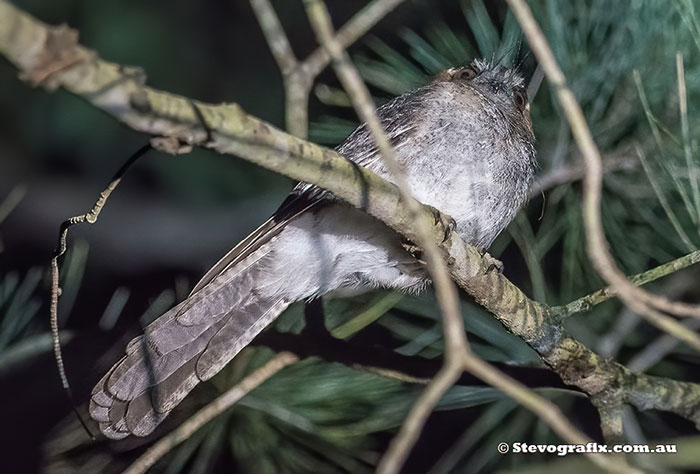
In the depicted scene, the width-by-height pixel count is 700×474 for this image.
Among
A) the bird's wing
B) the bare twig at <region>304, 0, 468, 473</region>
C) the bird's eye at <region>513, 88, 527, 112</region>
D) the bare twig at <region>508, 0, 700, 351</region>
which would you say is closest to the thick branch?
the bare twig at <region>304, 0, 468, 473</region>

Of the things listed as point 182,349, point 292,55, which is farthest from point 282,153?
point 182,349

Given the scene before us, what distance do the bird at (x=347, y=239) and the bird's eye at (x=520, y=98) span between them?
0.01 m

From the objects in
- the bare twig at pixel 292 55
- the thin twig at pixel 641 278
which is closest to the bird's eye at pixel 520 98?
the thin twig at pixel 641 278

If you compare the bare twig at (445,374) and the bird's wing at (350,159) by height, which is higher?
the bird's wing at (350,159)

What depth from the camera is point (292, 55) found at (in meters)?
1.07

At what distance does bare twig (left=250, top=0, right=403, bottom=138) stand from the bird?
0.82 m

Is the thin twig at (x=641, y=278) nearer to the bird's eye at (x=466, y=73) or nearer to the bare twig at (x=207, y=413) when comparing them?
the bare twig at (x=207, y=413)

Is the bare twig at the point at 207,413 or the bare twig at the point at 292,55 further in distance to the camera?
the bare twig at the point at 207,413

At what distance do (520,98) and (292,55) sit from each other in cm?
140

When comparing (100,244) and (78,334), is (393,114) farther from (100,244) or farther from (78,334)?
(100,244)

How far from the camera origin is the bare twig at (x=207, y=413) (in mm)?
1631

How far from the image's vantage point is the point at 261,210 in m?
3.04

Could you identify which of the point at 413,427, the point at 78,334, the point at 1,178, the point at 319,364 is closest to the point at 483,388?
the point at 319,364

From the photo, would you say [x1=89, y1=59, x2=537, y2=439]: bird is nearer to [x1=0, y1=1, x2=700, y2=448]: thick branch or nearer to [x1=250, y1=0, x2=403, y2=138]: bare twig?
[x1=0, y1=1, x2=700, y2=448]: thick branch
